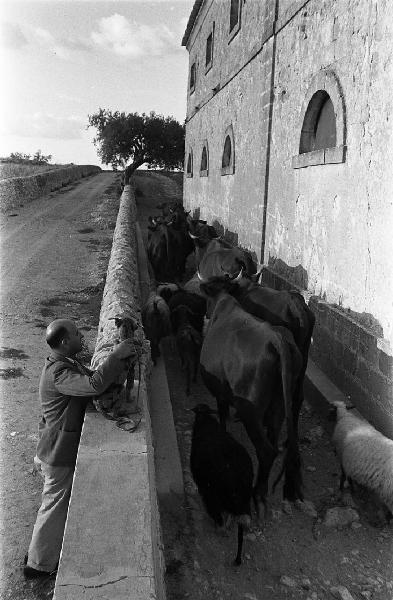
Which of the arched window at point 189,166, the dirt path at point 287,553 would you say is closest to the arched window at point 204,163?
the arched window at point 189,166

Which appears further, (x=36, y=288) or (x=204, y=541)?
(x=36, y=288)

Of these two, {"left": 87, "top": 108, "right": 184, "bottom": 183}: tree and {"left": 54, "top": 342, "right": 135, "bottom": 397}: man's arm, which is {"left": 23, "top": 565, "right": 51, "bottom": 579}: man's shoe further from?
{"left": 87, "top": 108, "right": 184, "bottom": 183}: tree

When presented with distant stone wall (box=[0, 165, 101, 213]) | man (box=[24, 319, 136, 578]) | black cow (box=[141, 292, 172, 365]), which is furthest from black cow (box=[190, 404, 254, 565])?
distant stone wall (box=[0, 165, 101, 213])

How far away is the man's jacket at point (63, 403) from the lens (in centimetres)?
367

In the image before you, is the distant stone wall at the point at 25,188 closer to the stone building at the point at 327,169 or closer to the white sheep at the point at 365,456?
the stone building at the point at 327,169

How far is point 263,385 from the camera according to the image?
4707 millimetres

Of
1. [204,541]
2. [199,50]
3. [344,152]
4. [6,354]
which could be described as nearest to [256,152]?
[344,152]

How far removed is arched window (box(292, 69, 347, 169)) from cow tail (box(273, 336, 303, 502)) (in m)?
3.17

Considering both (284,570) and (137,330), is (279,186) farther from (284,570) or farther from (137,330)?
(284,570)

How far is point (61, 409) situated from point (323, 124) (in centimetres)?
591

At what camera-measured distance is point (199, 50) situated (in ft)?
65.8

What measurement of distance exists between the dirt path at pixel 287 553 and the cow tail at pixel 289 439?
0.16 m

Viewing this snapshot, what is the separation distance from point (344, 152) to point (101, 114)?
35548mm

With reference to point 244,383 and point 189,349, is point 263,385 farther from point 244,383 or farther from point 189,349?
point 189,349
